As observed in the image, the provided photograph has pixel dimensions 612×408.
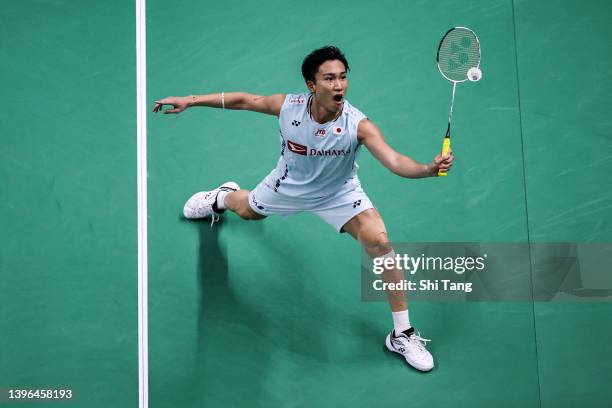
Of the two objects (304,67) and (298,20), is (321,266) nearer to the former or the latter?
(304,67)

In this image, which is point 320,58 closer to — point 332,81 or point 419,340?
point 332,81

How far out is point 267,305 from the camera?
15.5ft

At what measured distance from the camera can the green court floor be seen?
14.8 ft

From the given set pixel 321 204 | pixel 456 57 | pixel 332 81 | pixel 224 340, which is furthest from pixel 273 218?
pixel 456 57

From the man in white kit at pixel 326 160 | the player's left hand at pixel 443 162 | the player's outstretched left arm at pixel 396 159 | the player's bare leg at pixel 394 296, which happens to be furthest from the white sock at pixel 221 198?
the player's left hand at pixel 443 162

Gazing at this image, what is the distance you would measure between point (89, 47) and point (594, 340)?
400 centimetres

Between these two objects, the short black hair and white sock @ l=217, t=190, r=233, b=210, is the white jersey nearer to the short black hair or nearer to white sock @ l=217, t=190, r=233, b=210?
the short black hair

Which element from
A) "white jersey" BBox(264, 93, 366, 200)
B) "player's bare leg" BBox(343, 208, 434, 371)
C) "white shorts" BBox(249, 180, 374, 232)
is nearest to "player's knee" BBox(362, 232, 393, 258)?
"player's bare leg" BBox(343, 208, 434, 371)

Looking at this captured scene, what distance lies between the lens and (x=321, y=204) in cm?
457

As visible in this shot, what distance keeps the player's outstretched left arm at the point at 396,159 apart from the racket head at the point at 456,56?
24.6 inches

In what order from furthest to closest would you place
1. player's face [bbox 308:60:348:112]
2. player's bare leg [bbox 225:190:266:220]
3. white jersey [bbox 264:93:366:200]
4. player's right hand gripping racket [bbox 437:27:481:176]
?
player's bare leg [bbox 225:190:266:220] < player's right hand gripping racket [bbox 437:27:481:176] < white jersey [bbox 264:93:366:200] < player's face [bbox 308:60:348:112]

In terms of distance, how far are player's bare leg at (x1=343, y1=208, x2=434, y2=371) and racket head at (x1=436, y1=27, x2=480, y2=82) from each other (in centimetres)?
94

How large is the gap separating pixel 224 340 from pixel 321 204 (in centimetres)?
102

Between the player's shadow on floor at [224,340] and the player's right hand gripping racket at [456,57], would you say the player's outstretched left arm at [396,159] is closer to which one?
the player's right hand gripping racket at [456,57]
